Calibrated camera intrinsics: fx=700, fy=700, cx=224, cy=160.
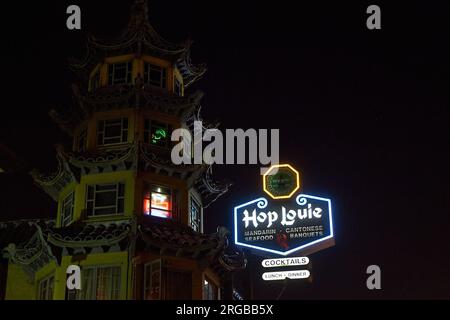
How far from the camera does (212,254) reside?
31.5 m

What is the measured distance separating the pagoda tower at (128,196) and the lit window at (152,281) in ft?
0.14

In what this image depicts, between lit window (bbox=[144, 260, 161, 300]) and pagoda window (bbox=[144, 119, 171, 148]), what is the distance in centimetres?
750

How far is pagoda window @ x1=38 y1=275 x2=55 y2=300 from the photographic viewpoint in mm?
31406

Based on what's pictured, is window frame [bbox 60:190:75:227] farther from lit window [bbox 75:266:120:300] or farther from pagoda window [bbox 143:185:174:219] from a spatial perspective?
lit window [bbox 75:266:120:300]

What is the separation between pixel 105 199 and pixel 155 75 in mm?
8043

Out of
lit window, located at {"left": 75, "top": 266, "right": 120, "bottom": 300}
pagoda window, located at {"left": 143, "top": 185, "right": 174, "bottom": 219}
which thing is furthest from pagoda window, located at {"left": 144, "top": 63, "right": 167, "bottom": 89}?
lit window, located at {"left": 75, "top": 266, "right": 120, "bottom": 300}

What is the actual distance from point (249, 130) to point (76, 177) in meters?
8.71

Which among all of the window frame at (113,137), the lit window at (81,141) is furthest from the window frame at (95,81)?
the window frame at (113,137)

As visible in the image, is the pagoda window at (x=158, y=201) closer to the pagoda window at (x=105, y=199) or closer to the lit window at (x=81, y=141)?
the pagoda window at (x=105, y=199)

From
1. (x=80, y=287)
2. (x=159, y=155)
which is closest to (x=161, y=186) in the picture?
(x=159, y=155)

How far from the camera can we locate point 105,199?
33.2m

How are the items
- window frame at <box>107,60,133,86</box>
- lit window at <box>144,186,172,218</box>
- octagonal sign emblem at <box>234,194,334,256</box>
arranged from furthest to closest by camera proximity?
window frame at <box>107,60,133,86</box>
lit window at <box>144,186,172,218</box>
octagonal sign emblem at <box>234,194,334,256</box>
